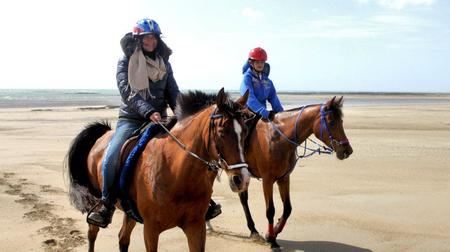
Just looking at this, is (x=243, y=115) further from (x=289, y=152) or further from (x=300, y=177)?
(x=300, y=177)

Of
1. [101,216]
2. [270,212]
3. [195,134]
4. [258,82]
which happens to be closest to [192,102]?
[195,134]

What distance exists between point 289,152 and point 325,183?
395 centimetres

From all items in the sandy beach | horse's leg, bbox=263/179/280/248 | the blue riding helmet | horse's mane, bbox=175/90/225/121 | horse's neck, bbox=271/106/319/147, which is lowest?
the sandy beach

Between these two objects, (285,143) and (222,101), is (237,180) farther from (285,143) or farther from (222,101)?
(285,143)

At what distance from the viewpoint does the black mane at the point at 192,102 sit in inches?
165

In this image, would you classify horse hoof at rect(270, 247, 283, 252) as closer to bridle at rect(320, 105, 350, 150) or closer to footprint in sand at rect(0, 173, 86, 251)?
bridle at rect(320, 105, 350, 150)

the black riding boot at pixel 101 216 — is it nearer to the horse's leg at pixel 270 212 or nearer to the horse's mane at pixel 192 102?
the horse's mane at pixel 192 102

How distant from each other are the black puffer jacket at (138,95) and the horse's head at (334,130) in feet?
7.97

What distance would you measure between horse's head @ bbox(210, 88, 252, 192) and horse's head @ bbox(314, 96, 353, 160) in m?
3.06

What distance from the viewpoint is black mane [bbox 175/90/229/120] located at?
420cm

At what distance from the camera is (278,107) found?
790 centimetres

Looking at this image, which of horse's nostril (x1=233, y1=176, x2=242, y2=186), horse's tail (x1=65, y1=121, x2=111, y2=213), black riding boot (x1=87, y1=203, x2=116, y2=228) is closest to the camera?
horse's nostril (x1=233, y1=176, x2=242, y2=186)

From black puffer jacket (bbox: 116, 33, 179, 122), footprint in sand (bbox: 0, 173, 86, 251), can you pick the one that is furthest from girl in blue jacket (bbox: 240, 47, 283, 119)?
footprint in sand (bbox: 0, 173, 86, 251)

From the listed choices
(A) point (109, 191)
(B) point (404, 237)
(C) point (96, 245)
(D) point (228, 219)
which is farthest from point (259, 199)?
(A) point (109, 191)
